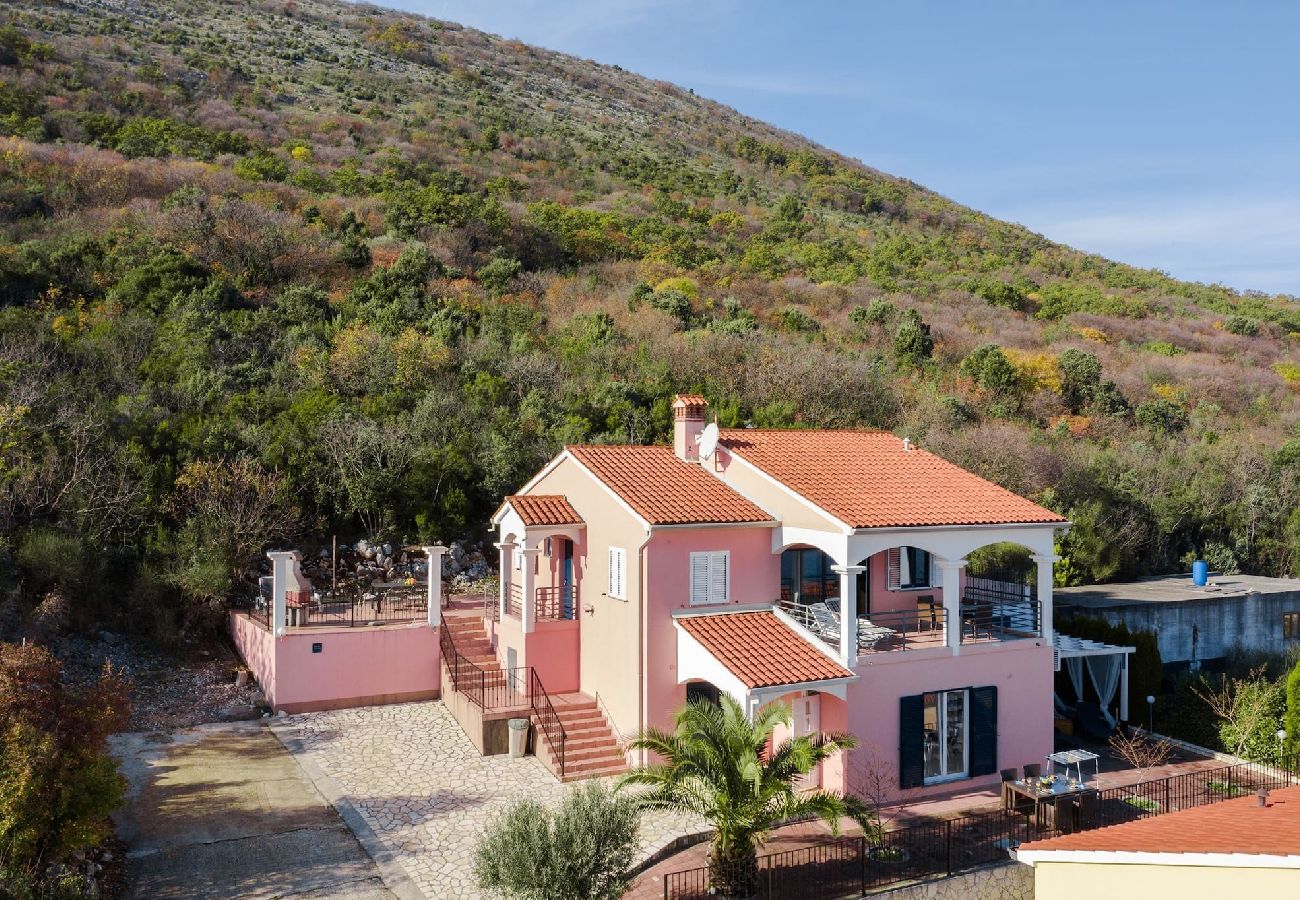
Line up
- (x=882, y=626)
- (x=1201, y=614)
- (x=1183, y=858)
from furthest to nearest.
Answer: (x=1201, y=614)
(x=882, y=626)
(x=1183, y=858)

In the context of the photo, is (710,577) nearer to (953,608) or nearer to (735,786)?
(953,608)

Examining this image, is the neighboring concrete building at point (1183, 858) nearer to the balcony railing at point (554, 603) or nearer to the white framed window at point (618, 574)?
the white framed window at point (618, 574)

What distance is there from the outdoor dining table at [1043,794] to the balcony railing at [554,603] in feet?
32.4

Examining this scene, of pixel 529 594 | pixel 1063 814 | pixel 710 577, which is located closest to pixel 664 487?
pixel 710 577

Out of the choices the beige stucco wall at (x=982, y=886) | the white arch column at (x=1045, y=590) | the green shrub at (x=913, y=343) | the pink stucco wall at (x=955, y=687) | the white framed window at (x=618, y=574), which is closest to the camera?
the beige stucco wall at (x=982, y=886)

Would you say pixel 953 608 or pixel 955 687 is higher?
pixel 953 608

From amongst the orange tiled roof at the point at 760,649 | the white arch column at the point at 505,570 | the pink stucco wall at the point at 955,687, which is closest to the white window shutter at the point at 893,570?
the pink stucco wall at the point at 955,687

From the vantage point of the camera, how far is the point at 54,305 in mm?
34062

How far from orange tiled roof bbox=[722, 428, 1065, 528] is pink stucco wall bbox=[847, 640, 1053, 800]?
264 centimetres

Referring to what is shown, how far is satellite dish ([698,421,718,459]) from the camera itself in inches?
800

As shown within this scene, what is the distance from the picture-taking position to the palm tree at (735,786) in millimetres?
12570

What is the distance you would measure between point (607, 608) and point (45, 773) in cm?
1038

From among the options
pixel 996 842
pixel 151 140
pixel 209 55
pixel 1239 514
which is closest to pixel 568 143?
pixel 209 55

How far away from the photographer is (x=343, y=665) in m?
20.8
